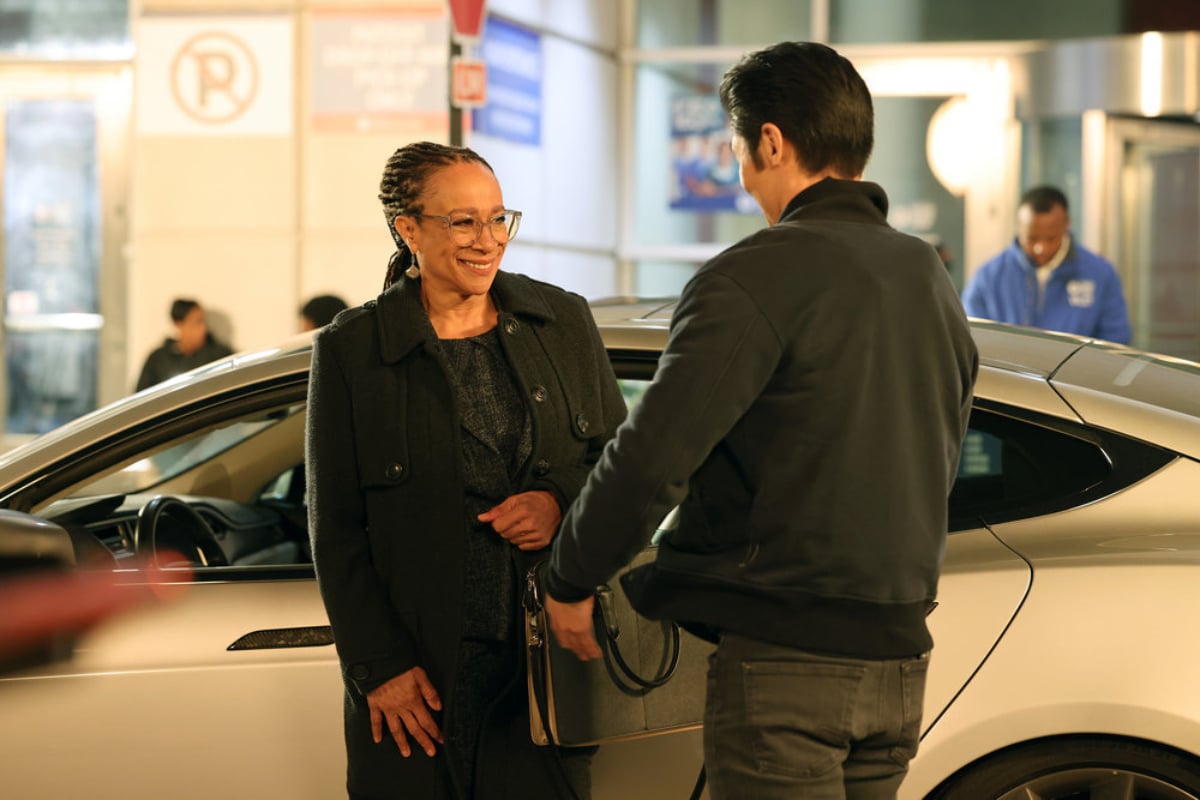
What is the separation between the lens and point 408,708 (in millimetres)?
2654

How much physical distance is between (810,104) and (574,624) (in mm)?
815

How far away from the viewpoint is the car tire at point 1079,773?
2.88 meters

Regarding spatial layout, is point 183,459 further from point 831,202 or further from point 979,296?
point 979,296

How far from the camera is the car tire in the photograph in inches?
113

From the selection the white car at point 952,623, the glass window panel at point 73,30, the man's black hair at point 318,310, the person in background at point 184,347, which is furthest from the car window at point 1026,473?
the glass window panel at point 73,30

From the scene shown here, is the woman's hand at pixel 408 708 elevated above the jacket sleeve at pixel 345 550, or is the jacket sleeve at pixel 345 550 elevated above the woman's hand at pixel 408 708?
the jacket sleeve at pixel 345 550

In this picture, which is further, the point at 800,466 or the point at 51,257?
the point at 51,257

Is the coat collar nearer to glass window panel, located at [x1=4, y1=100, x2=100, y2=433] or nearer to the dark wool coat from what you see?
the dark wool coat

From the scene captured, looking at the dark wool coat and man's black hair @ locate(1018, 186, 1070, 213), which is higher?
man's black hair @ locate(1018, 186, 1070, 213)

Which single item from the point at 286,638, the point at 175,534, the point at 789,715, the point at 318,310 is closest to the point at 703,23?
the point at 318,310

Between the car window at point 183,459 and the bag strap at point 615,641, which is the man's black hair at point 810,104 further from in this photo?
the car window at point 183,459

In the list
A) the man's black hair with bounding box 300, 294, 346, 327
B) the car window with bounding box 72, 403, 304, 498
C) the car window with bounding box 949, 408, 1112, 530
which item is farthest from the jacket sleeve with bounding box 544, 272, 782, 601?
the man's black hair with bounding box 300, 294, 346, 327

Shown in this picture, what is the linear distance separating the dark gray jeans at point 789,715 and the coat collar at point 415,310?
2.49 feet

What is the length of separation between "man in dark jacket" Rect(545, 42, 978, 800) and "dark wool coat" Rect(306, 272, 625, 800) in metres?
0.40
